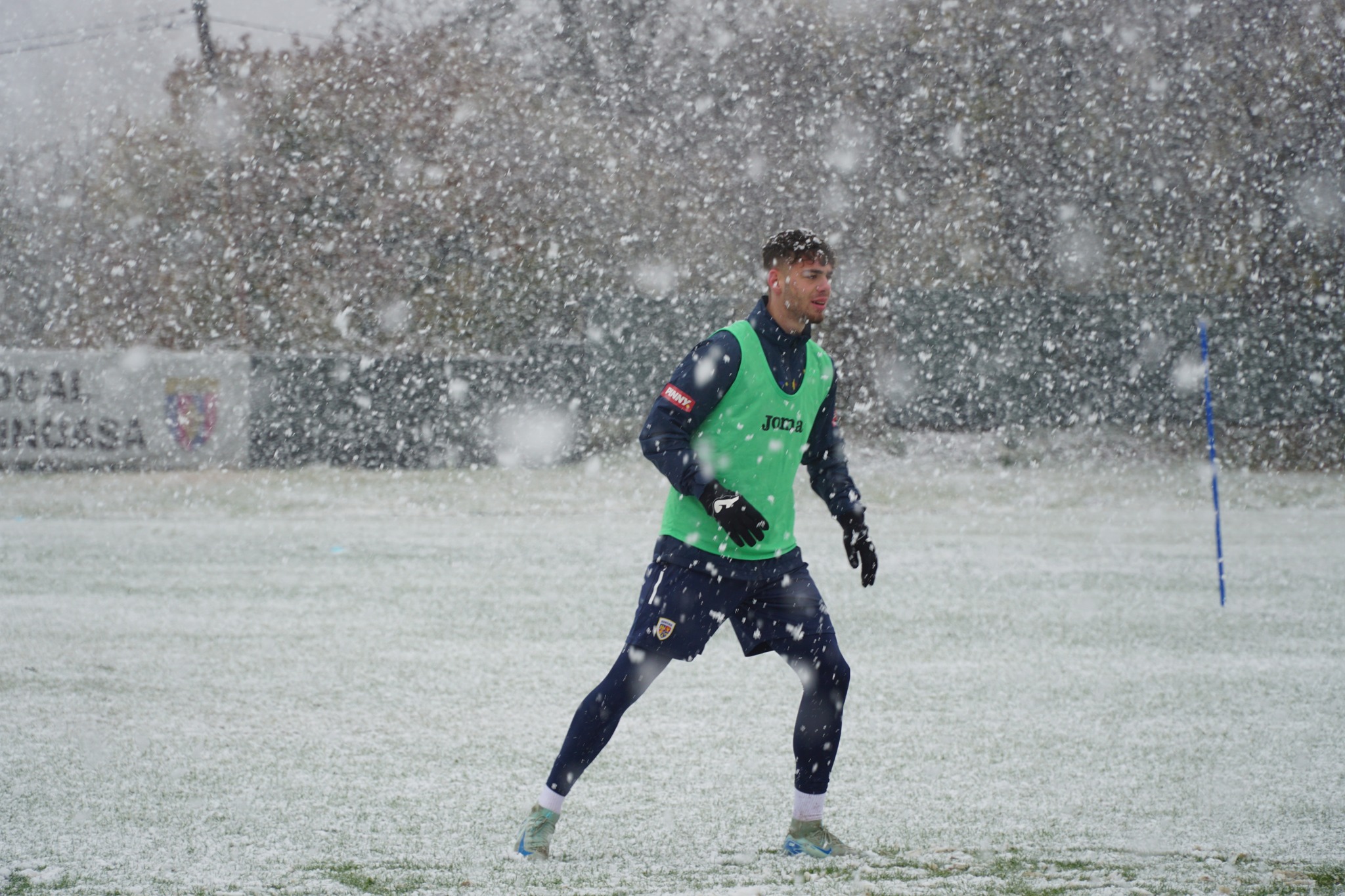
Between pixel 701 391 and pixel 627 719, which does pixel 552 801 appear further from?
pixel 627 719

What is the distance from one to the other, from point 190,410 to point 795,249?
14707 millimetres

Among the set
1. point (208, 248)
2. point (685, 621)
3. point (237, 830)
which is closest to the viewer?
point (685, 621)

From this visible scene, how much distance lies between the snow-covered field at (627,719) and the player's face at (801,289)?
4.80 ft

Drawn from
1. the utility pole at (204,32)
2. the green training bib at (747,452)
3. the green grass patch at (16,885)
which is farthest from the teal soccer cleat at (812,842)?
the utility pole at (204,32)

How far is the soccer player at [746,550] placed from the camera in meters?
3.49

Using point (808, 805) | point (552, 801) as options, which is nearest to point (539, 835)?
point (552, 801)

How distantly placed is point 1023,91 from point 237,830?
68.9 feet

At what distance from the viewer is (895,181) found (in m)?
22.4

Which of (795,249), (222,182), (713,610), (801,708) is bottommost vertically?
(801,708)

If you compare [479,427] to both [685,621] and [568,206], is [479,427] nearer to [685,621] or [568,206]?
[568,206]

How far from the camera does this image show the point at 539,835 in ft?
11.7

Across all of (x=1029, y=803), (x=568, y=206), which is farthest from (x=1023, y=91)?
(x=1029, y=803)

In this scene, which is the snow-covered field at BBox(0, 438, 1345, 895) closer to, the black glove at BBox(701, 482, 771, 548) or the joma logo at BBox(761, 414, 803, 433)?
the black glove at BBox(701, 482, 771, 548)

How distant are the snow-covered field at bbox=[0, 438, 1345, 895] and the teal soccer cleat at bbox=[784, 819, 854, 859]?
10 centimetres
